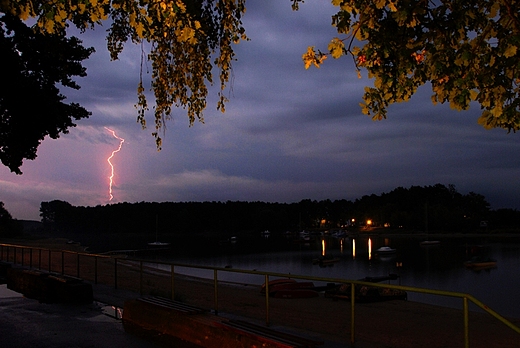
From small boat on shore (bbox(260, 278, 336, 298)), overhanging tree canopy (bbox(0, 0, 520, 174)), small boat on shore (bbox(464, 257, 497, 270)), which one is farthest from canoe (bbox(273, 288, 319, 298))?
small boat on shore (bbox(464, 257, 497, 270))

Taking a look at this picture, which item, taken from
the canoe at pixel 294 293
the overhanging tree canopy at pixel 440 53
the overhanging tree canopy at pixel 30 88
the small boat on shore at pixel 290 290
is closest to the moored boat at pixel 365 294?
the canoe at pixel 294 293

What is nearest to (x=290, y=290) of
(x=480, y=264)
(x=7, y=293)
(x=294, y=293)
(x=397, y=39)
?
(x=294, y=293)

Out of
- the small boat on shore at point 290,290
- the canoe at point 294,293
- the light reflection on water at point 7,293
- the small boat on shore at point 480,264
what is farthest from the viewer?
the small boat on shore at point 480,264

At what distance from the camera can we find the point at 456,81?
5.32 m

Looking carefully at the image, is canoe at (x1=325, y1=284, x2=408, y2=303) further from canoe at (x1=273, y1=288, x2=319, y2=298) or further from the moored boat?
canoe at (x1=273, y1=288, x2=319, y2=298)

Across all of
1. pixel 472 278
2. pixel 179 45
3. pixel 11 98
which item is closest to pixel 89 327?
pixel 179 45

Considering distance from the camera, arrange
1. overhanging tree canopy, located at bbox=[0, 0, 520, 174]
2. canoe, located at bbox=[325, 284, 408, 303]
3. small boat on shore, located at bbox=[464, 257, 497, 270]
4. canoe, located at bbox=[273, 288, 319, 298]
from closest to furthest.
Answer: overhanging tree canopy, located at bbox=[0, 0, 520, 174] → canoe, located at bbox=[325, 284, 408, 303] → canoe, located at bbox=[273, 288, 319, 298] → small boat on shore, located at bbox=[464, 257, 497, 270]

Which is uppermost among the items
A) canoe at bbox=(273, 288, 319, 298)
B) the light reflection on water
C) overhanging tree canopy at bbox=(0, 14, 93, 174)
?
overhanging tree canopy at bbox=(0, 14, 93, 174)

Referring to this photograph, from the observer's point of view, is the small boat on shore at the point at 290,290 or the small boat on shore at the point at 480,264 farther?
the small boat on shore at the point at 480,264

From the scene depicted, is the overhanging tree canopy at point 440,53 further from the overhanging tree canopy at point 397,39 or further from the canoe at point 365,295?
the canoe at point 365,295

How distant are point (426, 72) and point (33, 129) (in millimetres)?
16586

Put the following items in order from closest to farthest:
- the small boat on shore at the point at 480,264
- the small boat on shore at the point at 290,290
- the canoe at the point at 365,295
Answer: the canoe at the point at 365,295, the small boat on shore at the point at 290,290, the small boat on shore at the point at 480,264

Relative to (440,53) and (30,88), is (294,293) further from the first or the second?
(440,53)

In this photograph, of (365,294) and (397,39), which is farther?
(365,294)
